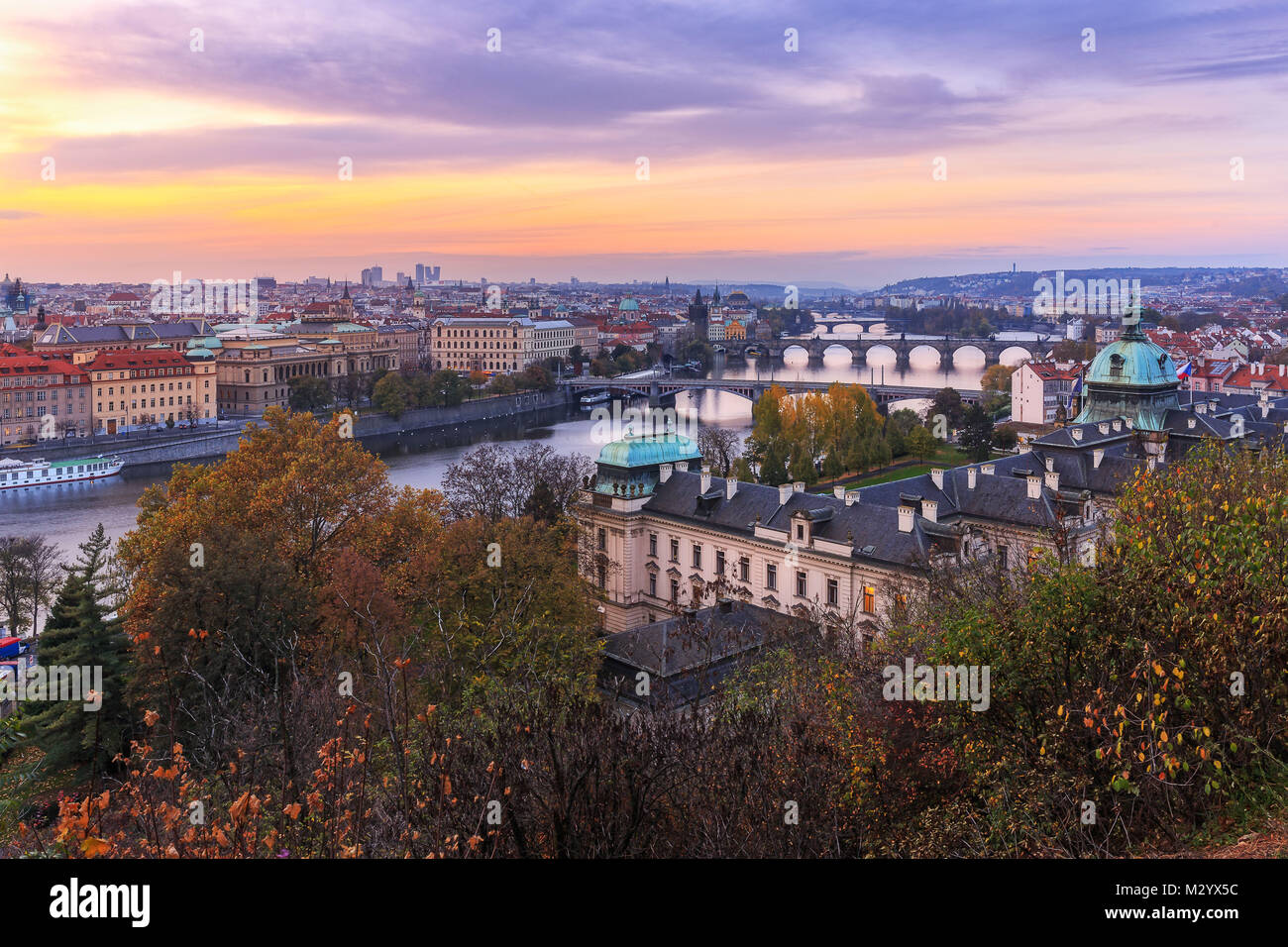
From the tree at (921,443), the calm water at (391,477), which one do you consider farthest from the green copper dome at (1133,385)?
the calm water at (391,477)

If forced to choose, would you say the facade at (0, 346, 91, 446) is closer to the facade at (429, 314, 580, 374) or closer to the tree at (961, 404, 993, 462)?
the facade at (429, 314, 580, 374)

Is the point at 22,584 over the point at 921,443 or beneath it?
beneath

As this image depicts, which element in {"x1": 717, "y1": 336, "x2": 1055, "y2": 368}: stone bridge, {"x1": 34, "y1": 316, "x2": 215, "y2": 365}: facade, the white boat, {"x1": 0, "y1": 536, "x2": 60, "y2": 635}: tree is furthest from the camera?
{"x1": 717, "y1": 336, "x2": 1055, "y2": 368}: stone bridge

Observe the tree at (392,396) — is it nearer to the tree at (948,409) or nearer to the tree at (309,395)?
the tree at (309,395)

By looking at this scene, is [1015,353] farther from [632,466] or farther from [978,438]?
[632,466]

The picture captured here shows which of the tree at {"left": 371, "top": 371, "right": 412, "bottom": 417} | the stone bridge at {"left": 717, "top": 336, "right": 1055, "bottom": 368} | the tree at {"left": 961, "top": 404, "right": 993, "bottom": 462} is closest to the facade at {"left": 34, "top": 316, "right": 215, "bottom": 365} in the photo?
the tree at {"left": 371, "top": 371, "right": 412, "bottom": 417}

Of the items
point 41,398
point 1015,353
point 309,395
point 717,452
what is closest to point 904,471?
point 717,452
